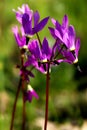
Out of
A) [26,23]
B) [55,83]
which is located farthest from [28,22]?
[55,83]

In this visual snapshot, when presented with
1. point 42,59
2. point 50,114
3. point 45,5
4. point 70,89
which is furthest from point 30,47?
point 45,5

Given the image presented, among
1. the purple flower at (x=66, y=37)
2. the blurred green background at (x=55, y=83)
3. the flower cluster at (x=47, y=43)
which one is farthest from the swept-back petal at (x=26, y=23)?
the blurred green background at (x=55, y=83)

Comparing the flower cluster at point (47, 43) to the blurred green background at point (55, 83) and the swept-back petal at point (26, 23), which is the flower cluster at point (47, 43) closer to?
the swept-back petal at point (26, 23)

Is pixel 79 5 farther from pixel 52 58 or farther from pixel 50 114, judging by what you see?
pixel 52 58

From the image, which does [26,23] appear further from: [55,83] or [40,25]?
[55,83]

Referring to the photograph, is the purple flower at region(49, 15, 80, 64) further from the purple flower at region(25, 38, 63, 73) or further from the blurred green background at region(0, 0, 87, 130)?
the blurred green background at region(0, 0, 87, 130)

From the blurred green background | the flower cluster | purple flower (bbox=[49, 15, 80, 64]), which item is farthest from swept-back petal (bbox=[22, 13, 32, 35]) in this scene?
the blurred green background

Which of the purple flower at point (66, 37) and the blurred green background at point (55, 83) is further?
the blurred green background at point (55, 83)
